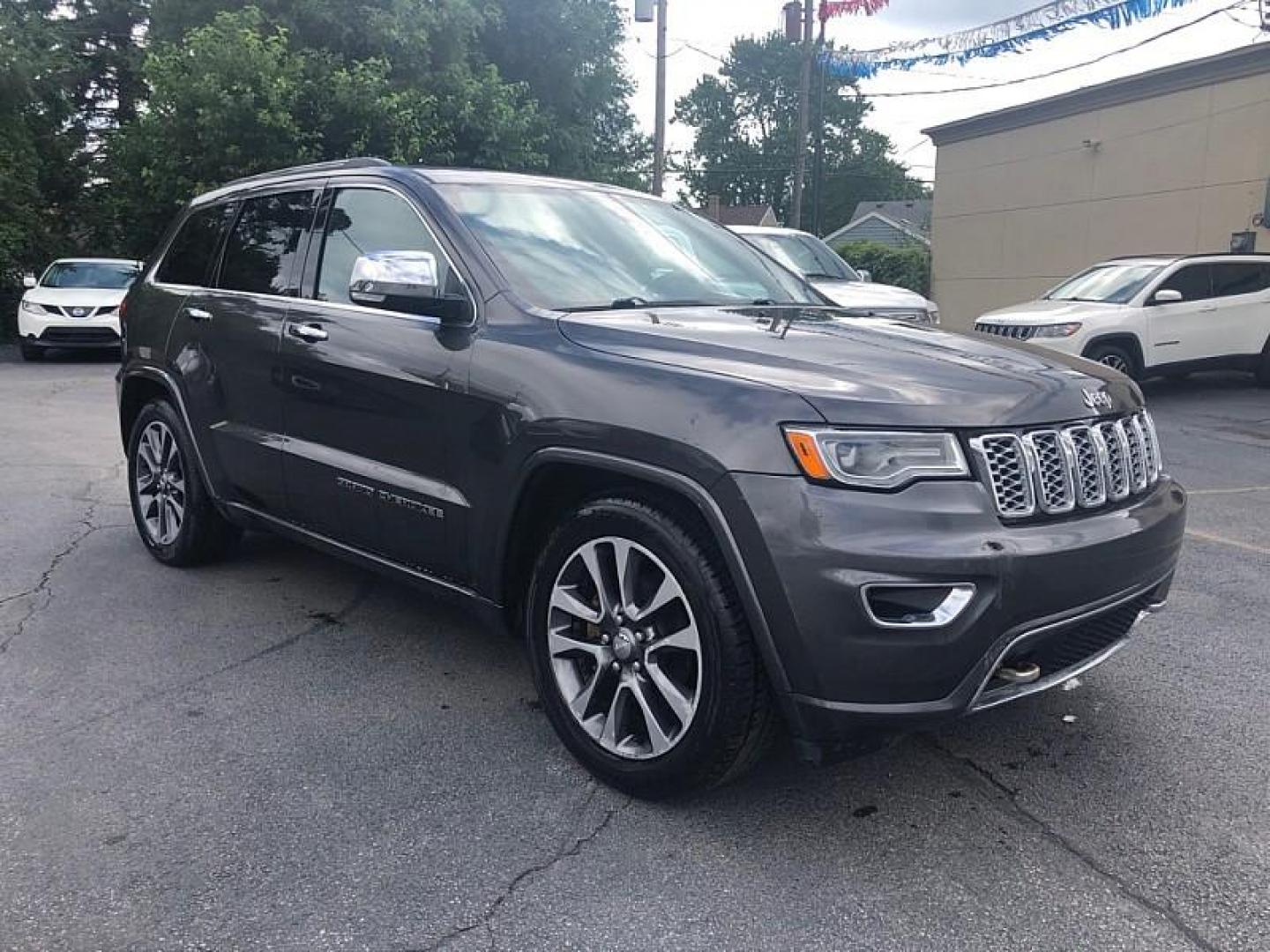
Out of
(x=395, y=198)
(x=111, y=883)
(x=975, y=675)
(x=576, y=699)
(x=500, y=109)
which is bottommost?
(x=111, y=883)

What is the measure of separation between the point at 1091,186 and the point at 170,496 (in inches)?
681

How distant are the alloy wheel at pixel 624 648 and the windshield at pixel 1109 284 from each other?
426 inches

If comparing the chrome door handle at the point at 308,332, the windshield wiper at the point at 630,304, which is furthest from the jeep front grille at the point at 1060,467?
the chrome door handle at the point at 308,332

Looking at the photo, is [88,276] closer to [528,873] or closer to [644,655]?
[644,655]

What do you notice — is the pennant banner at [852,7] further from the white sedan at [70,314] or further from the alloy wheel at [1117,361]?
the white sedan at [70,314]

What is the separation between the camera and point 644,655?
298cm

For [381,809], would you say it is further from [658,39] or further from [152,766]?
[658,39]

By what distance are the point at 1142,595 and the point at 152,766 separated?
9.62 ft

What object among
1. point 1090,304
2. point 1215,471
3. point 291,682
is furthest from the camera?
point 1090,304

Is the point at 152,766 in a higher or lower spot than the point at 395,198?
lower

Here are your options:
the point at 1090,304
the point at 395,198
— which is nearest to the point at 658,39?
the point at 1090,304

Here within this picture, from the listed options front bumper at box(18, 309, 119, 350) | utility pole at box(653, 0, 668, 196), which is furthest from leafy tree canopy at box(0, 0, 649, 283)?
front bumper at box(18, 309, 119, 350)

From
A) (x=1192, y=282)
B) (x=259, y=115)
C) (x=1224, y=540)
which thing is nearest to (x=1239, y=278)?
(x=1192, y=282)

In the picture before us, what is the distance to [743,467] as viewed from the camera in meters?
2.65
